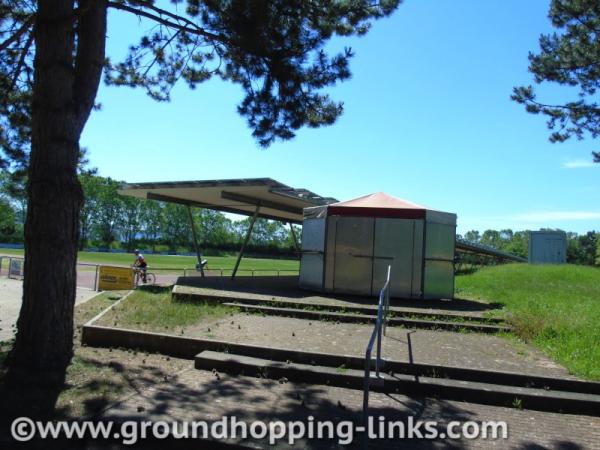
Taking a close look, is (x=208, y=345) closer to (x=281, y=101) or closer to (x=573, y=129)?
(x=281, y=101)

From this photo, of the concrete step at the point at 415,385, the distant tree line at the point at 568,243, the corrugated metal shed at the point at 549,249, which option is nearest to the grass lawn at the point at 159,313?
the concrete step at the point at 415,385

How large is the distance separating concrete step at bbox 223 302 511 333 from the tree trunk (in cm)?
427

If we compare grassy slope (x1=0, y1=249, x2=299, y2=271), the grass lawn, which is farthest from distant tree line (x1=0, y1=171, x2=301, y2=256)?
the grass lawn

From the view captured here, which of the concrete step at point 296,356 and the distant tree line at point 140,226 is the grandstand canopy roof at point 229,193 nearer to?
the concrete step at point 296,356

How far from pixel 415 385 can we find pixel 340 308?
444 centimetres

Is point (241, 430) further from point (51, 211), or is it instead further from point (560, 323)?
point (560, 323)

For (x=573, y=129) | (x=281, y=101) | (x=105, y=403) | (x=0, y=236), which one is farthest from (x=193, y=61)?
(x=0, y=236)

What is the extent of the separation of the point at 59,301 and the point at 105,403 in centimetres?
173

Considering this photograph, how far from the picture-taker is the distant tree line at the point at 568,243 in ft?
344

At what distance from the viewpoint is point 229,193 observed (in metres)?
15.6

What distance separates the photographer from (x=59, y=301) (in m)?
6.05

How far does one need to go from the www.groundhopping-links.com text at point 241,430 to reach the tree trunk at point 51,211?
1.45 m

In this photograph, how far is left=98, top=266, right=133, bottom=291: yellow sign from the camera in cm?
1817

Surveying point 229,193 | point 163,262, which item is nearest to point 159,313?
point 229,193
